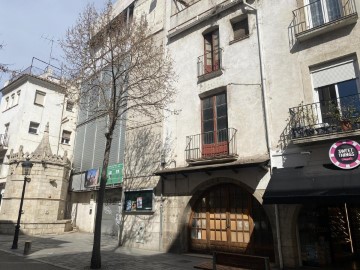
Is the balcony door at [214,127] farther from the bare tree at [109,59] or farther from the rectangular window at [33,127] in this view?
the rectangular window at [33,127]

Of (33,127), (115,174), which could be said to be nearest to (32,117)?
(33,127)

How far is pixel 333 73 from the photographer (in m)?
9.76

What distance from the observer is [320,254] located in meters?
9.31

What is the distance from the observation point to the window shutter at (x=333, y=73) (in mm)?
9438

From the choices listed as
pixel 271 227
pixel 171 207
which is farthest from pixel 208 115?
pixel 271 227

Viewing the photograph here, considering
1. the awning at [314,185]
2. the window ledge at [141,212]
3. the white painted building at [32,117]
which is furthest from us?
the white painted building at [32,117]

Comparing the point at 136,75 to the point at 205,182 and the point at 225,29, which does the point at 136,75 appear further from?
the point at 205,182

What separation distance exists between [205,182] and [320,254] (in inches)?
184

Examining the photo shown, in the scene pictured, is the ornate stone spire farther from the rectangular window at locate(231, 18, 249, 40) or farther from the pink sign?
the pink sign

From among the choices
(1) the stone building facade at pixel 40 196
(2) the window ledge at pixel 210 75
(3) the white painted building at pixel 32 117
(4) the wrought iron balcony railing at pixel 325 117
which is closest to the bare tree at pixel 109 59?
(2) the window ledge at pixel 210 75

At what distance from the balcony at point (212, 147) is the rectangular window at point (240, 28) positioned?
4.20 metres

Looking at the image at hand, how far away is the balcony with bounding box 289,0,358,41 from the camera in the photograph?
9.53m

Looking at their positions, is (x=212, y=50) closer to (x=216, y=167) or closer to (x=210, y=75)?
(x=210, y=75)

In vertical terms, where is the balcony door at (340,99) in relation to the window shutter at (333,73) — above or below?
below
